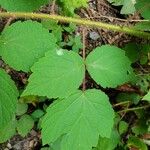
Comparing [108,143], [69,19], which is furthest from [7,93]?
[108,143]

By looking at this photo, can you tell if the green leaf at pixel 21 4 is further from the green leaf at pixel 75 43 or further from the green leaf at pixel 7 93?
the green leaf at pixel 75 43

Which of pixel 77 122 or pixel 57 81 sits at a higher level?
pixel 57 81

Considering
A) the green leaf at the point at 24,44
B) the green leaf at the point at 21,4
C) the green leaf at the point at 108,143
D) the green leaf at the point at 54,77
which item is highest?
the green leaf at the point at 21,4

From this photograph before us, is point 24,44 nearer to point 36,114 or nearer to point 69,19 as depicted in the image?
point 69,19

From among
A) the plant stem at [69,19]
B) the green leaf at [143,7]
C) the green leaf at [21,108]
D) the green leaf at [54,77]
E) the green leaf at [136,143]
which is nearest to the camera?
the green leaf at [54,77]

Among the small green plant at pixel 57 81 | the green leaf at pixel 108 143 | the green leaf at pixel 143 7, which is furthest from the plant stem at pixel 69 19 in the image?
the green leaf at pixel 108 143
